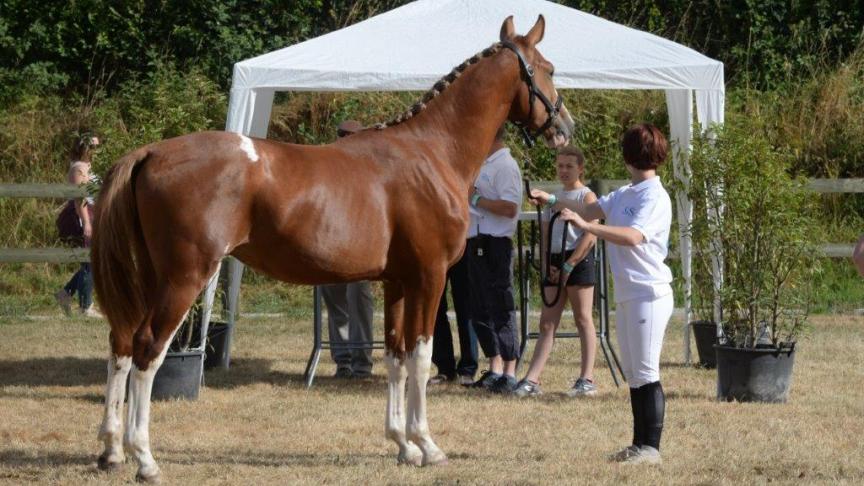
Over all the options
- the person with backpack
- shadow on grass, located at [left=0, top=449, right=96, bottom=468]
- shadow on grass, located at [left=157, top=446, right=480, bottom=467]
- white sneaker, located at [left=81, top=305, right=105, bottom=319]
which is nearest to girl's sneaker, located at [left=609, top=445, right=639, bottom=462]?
shadow on grass, located at [left=157, top=446, right=480, bottom=467]

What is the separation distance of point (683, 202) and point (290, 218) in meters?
4.16

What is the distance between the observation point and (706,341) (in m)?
9.45

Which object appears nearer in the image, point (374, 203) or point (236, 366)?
point (374, 203)

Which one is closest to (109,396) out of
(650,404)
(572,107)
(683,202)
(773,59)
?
(650,404)

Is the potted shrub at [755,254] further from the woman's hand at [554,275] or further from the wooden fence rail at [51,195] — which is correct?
the wooden fence rail at [51,195]

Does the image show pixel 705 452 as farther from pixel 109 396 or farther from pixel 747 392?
pixel 109 396

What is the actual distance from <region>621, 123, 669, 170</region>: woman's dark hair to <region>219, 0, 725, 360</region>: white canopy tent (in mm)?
2712

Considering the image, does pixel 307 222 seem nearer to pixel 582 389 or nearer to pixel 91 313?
pixel 582 389

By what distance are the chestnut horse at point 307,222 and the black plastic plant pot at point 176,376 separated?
1.96 metres

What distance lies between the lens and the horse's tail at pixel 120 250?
5641 mm

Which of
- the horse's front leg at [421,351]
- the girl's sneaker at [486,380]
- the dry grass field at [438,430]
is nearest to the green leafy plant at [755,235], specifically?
the dry grass field at [438,430]

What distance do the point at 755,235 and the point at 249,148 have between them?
387 cm

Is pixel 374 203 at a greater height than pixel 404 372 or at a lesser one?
greater

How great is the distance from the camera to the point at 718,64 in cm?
880
